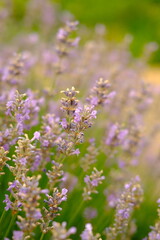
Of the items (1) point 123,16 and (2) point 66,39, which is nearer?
(2) point 66,39

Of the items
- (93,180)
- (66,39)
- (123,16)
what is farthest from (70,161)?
(123,16)

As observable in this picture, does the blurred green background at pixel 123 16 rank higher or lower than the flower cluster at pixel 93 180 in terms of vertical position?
higher

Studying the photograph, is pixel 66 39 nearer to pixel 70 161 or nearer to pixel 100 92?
pixel 100 92

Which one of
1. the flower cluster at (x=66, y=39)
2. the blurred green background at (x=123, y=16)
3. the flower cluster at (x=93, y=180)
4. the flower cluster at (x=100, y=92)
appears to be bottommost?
the flower cluster at (x=93, y=180)

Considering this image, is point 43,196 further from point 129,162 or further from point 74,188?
point 129,162

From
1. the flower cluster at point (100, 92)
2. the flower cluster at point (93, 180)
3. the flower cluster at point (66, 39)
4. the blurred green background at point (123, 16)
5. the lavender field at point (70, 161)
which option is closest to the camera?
the lavender field at point (70, 161)

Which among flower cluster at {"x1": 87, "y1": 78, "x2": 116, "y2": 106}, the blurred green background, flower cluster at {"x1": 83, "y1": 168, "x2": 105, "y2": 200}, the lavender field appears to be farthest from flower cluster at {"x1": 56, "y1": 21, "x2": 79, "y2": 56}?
the blurred green background

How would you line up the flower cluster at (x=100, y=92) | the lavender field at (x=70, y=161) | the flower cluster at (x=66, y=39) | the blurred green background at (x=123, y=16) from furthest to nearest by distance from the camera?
the blurred green background at (x=123, y=16)
the flower cluster at (x=66, y=39)
the flower cluster at (x=100, y=92)
the lavender field at (x=70, y=161)

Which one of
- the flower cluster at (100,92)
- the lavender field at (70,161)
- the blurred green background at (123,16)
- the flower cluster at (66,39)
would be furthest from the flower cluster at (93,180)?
the blurred green background at (123,16)

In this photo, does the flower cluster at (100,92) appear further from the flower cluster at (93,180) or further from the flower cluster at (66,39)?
the flower cluster at (66,39)
